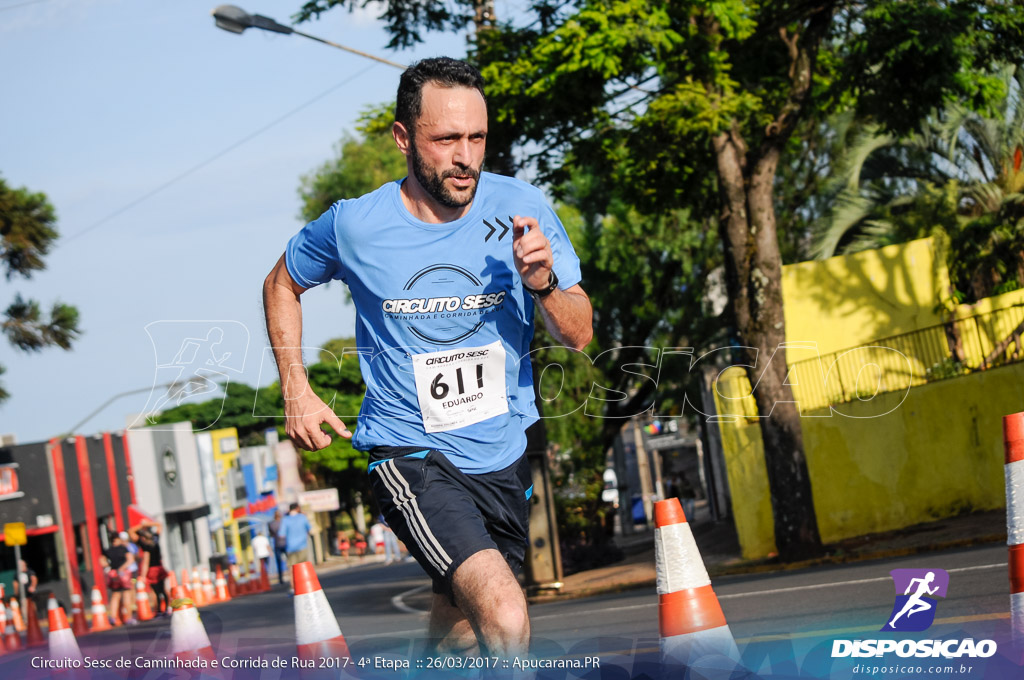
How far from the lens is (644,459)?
46438 mm

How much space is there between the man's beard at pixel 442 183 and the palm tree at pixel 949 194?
518 inches

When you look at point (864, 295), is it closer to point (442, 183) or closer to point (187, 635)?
point (187, 635)

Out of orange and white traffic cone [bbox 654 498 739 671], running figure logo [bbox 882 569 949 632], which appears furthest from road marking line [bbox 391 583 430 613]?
running figure logo [bbox 882 569 949 632]

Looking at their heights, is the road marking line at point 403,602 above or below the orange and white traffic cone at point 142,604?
below

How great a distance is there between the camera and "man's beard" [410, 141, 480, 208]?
10.8ft

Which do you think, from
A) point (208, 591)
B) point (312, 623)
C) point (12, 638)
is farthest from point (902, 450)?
point (208, 591)

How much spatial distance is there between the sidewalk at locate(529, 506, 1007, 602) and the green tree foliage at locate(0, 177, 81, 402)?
1023 centimetres

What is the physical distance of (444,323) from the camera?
132 inches

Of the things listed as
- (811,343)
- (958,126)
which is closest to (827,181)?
(958,126)

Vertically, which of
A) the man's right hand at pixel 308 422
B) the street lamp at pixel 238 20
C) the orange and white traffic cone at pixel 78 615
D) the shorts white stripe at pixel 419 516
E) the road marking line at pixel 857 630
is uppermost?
the street lamp at pixel 238 20

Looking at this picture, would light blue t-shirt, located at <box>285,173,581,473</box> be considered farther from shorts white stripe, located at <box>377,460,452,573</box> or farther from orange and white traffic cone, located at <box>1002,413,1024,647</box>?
orange and white traffic cone, located at <box>1002,413,1024,647</box>

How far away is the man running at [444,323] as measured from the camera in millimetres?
3293

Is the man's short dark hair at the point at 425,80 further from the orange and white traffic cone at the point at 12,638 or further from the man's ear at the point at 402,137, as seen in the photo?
the orange and white traffic cone at the point at 12,638

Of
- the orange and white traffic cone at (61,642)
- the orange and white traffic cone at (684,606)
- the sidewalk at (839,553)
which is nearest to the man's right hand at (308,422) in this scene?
the orange and white traffic cone at (684,606)
